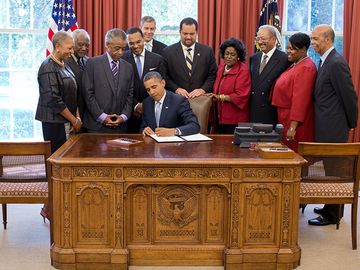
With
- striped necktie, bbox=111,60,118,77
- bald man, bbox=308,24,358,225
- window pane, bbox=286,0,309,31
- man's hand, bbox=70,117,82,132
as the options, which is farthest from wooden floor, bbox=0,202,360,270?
window pane, bbox=286,0,309,31

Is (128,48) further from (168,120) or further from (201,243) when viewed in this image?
(201,243)

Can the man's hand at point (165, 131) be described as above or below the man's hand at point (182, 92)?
below

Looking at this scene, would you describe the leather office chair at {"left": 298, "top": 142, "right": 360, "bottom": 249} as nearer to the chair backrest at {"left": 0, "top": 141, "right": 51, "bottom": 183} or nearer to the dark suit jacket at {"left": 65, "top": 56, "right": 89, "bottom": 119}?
the chair backrest at {"left": 0, "top": 141, "right": 51, "bottom": 183}

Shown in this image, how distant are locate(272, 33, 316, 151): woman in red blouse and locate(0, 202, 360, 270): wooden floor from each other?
79 centimetres

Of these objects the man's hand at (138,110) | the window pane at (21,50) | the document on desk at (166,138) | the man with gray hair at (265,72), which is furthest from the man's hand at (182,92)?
the window pane at (21,50)

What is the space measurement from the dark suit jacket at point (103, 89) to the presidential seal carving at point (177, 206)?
1.34 meters

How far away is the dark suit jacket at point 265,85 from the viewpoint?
16.5ft

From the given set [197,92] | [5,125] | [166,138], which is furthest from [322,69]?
[5,125]

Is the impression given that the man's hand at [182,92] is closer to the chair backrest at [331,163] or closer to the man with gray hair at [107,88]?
the man with gray hair at [107,88]

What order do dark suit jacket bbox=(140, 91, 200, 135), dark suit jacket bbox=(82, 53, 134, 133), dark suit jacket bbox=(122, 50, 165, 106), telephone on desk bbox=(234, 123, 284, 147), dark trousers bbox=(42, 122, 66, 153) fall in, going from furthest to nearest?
dark suit jacket bbox=(122, 50, 165, 106) < dark suit jacket bbox=(82, 53, 134, 133) < dark trousers bbox=(42, 122, 66, 153) < dark suit jacket bbox=(140, 91, 200, 135) < telephone on desk bbox=(234, 123, 284, 147)

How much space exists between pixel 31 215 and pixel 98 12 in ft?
9.77

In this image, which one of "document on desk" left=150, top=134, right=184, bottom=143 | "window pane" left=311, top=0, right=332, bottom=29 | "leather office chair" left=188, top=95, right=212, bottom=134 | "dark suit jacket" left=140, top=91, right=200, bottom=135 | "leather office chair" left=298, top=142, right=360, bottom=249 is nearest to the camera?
"leather office chair" left=298, top=142, right=360, bottom=249

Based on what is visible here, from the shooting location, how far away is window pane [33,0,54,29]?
718 centimetres

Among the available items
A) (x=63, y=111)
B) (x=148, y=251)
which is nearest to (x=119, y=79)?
(x=63, y=111)
